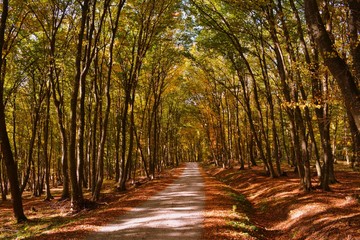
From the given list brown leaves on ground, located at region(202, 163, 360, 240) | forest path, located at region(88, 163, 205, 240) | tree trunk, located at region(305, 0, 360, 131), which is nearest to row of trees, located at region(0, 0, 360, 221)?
tree trunk, located at region(305, 0, 360, 131)

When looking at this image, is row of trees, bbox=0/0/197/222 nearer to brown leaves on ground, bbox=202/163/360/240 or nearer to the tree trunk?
brown leaves on ground, bbox=202/163/360/240

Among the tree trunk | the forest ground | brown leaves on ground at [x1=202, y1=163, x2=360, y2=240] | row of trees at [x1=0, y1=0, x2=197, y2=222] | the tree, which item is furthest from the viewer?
row of trees at [x1=0, y1=0, x2=197, y2=222]

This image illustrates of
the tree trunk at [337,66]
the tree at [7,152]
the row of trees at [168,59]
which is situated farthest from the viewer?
the tree at [7,152]

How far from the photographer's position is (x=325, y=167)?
14.0 m

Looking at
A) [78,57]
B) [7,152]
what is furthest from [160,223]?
[78,57]

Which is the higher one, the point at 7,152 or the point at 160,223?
the point at 7,152

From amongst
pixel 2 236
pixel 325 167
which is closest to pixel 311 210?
pixel 325 167

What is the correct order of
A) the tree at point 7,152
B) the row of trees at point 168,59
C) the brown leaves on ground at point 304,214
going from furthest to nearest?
1. the tree at point 7,152
2. the row of trees at point 168,59
3. the brown leaves on ground at point 304,214

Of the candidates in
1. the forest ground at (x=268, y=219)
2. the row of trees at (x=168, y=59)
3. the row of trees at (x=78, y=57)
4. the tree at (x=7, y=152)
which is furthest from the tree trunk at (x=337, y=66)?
the tree at (x=7, y=152)

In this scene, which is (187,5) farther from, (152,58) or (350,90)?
(350,90)

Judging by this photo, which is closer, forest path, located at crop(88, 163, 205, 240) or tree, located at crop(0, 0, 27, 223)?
forest path, located at crop(88, 163, 205, 240)

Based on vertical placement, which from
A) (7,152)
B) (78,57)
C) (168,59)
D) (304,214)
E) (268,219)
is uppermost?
(168,59)

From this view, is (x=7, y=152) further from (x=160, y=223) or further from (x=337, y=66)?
(x=337, y=66)

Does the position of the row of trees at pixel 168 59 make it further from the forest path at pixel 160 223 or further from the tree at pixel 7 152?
the forest path at pixel 160 223
